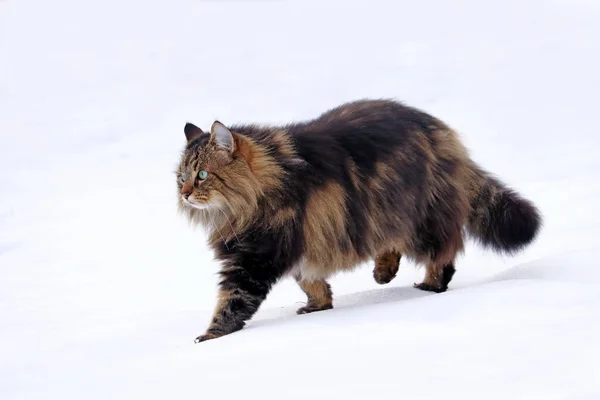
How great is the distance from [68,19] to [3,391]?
12.8 metres

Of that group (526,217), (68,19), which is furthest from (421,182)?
(68,19)

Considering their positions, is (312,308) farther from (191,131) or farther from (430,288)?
(191,131)

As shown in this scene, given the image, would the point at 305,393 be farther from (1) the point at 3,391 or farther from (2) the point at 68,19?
(2) the point at 68,19

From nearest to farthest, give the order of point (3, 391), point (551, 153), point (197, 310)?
point (3, 391) < point (197, 310) < point (551, 153)

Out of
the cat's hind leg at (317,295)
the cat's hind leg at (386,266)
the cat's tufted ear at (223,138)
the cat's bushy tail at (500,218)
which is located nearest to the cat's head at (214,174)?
the cat's tufted ear at (223,138)

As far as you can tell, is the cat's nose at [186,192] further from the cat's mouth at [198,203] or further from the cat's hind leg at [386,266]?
the cat's hind leg at [386,266]

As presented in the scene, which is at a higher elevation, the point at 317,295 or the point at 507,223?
the point at 507,223

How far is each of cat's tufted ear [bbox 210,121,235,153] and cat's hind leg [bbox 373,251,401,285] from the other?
1263mm

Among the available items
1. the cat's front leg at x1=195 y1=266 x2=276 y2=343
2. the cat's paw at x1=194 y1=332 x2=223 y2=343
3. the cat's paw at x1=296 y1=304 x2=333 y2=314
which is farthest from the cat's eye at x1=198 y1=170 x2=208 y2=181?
the cat's paw at x1=296 y1=304 x2=333 y2=314

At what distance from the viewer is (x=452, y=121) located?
35.2 ft

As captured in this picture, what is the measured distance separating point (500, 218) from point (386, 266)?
0.74 m

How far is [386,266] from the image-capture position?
204 inches

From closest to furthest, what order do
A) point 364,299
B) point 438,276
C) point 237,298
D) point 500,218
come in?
point 237,298 < point 364,299 < point 500,218 < point 438,276

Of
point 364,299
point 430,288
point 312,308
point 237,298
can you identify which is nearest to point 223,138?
point 237,298
